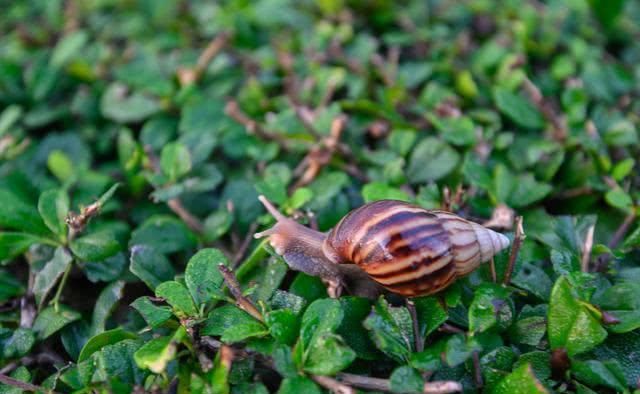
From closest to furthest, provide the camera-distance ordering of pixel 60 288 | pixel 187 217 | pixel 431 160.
→ pixel 60 288 < pixel 187 217 < pixel 431 160

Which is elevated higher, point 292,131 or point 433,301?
point 292,131

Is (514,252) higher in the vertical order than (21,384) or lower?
higher

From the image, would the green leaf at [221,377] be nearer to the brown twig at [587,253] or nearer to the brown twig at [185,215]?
the brown twig at [185,215]

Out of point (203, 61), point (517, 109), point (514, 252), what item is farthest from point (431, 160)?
point (203, 61)

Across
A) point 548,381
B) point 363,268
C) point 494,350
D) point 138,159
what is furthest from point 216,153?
point 548,381

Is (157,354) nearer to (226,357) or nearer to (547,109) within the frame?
(226,357)

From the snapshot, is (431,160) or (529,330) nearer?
(529,330)

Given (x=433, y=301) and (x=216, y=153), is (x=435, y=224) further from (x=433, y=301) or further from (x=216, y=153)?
(x=216, y=153)
